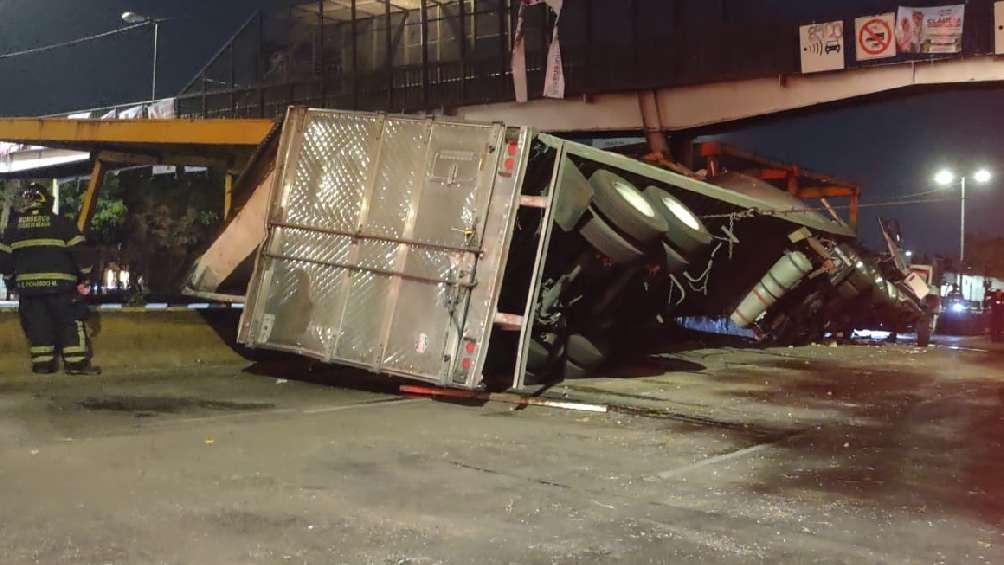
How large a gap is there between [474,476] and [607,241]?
344cm

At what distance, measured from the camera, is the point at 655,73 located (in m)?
26.5

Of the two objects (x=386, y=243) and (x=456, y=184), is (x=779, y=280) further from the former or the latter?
(x=386, y=243)

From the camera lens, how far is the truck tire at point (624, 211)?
783 cm

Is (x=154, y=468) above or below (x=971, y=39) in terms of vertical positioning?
below

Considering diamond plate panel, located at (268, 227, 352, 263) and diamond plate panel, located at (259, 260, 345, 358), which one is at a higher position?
diamond plate panel, located at (268, 227, 352, 263)

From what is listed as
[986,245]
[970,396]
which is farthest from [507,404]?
[986,245]

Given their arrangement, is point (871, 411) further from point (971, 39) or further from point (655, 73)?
point (655, 73)

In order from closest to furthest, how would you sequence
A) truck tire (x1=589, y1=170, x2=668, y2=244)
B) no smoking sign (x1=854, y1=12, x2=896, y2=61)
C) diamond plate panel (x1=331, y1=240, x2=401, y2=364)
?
diamond plate panel (x1=331, y1=240, x2=401, y2=364) < truck tire (x1=589, y1=170, x2=668, y2=244) < no smoking sign (x1=854, y1=12, x2=896, y2=61)

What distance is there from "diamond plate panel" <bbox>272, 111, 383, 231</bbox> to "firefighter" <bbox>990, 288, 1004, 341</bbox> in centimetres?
2088

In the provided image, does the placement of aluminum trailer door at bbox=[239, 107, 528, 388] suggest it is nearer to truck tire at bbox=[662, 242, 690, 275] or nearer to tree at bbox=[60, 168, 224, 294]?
truck tire at bbox=[662, 242, 690, 275]

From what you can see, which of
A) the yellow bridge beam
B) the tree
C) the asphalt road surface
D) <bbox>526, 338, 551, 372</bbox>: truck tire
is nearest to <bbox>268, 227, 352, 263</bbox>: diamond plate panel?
the asphalt road surface

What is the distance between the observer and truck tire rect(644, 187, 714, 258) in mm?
8672

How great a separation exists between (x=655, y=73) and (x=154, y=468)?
78.6 feet

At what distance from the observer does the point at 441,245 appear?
23.1 feet
